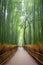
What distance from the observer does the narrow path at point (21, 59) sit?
18.1 ft

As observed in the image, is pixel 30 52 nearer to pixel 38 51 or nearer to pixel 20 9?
pixel 38 51

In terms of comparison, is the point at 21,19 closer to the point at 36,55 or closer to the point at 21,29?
the point at 21,29

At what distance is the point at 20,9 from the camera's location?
5801 mm

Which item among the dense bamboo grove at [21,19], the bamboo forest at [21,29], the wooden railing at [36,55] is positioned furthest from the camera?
the dense bamboo grove at [21,19]

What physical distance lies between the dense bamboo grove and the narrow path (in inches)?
7.4

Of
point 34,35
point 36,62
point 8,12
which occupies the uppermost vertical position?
point 8,12

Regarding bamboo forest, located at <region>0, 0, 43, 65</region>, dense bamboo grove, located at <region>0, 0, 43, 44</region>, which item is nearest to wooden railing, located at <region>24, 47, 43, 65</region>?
bamboo forest, located at <region>0, 0, 43, 65</region>

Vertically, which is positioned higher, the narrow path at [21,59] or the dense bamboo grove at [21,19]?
the dense bamboo grove at [21,19]

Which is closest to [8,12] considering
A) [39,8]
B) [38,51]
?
[39,8]

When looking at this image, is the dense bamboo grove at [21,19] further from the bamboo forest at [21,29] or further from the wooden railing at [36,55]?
the wooden railing at [36,55]

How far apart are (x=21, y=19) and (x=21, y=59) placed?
770mm

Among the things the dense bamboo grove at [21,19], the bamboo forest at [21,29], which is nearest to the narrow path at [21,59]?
the bamboo forest at [21,29]

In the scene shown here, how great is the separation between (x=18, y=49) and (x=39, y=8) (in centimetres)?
86

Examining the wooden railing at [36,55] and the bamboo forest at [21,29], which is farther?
the bamboo forest at [21,29]
